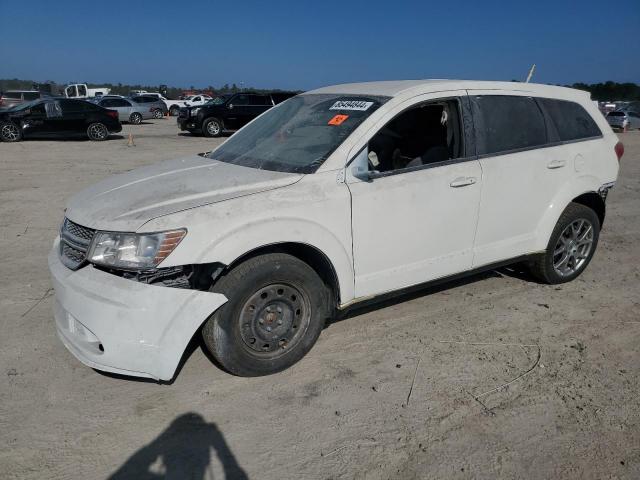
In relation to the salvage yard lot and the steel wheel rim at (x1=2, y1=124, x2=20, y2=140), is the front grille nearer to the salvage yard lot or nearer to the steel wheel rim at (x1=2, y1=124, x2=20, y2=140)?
the salvage yard lot

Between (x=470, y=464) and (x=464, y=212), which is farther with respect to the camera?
(x=464, y=212)

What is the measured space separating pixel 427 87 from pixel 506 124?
2.59 ft

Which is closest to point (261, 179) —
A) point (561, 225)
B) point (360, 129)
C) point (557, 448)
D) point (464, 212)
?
point (360, 129)

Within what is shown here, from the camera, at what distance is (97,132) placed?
59.6 ft

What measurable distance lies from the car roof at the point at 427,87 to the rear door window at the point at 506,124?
104 millimetres

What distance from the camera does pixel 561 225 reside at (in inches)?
175

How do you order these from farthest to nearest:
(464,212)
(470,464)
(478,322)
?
(478,322) < (464,212) < (470,464)

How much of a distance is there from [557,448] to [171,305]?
2158mm

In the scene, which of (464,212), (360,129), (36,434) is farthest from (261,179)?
(36,434)

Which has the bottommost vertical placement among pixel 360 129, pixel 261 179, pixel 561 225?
pixel 561 225

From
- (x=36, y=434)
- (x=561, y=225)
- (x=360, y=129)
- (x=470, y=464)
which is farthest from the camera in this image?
(x=561, y=225)

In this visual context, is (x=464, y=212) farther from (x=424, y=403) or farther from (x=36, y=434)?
(x=36, y=434)

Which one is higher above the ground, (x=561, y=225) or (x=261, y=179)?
(x=261, y=179)

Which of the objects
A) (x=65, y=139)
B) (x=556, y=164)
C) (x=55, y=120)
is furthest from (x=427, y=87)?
(x=65, y=139)
